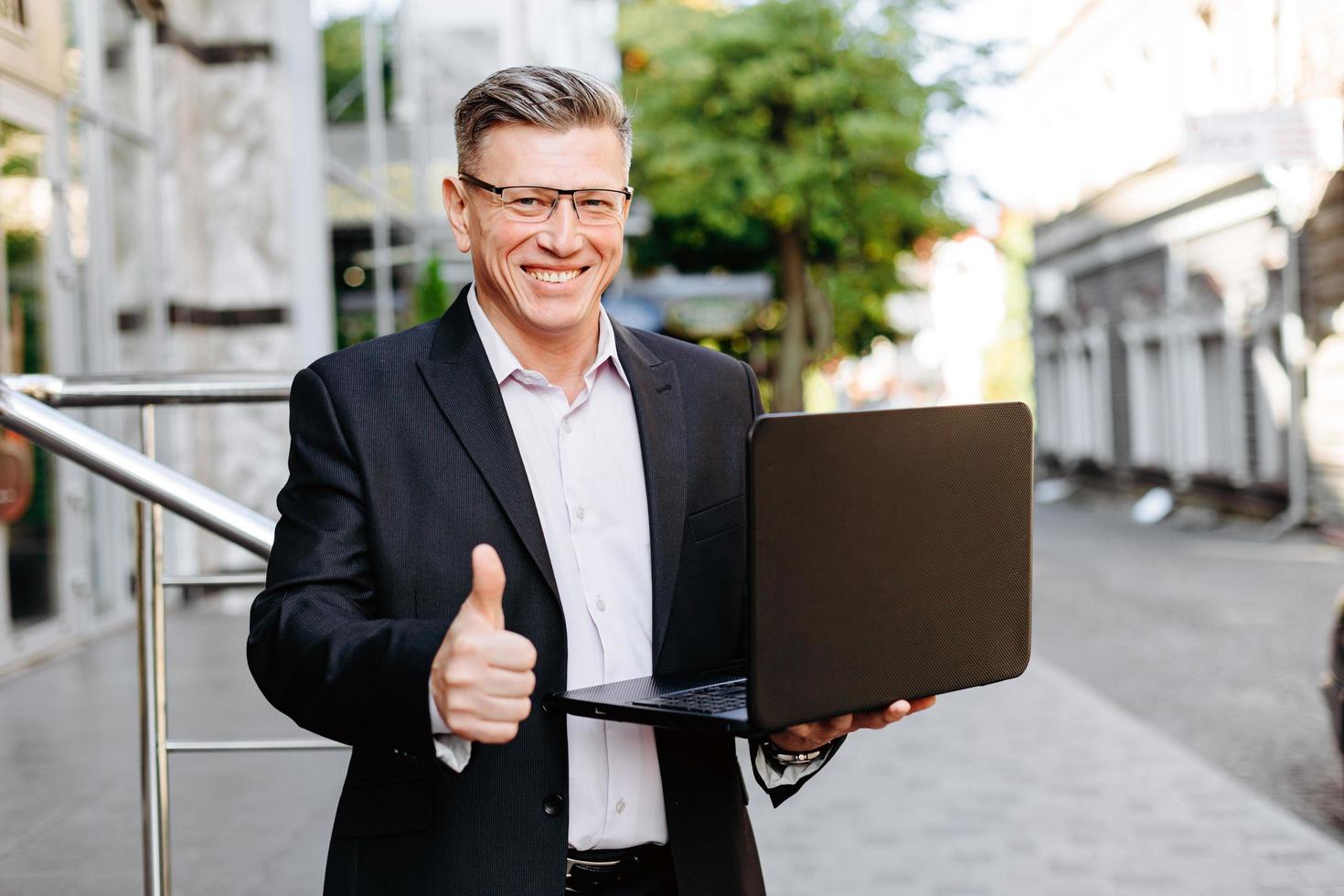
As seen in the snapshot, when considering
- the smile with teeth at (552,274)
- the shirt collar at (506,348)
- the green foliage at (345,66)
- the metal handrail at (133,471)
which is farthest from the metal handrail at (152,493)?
the green foliage at (345,66)

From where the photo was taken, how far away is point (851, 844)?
16.6 feet

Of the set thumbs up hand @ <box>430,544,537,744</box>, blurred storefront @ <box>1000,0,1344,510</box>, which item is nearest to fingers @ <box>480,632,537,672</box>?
thumbs up hand @ <box>430,544,537,744</box>

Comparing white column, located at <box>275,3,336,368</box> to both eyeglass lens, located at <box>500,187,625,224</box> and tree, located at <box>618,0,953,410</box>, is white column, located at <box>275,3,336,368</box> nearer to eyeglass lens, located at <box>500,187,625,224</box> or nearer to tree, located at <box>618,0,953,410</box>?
tree, located at <box>618,0,953,410</box>

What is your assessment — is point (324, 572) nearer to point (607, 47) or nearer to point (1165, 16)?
point (1165, 16)

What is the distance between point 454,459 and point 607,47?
26.7 meters

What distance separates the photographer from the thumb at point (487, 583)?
1.40 m

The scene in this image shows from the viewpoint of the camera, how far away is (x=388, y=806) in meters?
1.74

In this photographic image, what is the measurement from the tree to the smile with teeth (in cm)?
1686

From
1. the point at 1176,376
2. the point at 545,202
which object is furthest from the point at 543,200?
the point at 1176,376

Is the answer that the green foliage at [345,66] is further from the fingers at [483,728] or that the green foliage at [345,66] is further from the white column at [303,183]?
the fingers at [483,728]

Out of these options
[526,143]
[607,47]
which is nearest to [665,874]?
[526,143]

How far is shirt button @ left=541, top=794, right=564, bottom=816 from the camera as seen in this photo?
1.75 metres

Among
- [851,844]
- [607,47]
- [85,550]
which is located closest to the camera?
[851,844]

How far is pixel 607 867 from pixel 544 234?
2.60 ft
